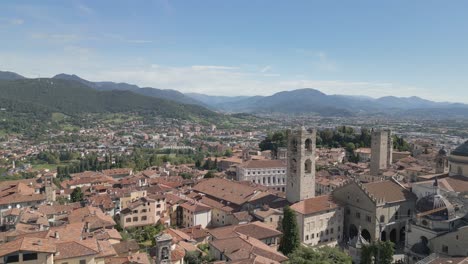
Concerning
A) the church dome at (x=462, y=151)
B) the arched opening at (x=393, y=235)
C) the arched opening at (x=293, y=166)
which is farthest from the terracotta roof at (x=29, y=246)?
the church dome at (x=462, y=151)

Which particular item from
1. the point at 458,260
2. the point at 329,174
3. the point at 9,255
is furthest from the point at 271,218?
the point at 329,174

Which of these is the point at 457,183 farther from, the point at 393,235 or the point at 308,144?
the point at 308,144

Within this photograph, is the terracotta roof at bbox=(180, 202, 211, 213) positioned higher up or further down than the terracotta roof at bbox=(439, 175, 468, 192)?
further down

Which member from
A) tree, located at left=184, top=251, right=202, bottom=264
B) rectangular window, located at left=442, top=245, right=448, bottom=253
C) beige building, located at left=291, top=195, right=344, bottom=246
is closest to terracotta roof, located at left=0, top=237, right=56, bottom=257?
tree, located at left=184, top=251, right=202, bottom=264

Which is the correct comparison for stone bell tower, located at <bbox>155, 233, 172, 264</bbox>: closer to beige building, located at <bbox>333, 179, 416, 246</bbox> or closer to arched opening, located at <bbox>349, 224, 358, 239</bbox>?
beige building, located at <bbox>333, 179, 416, 246</bbox>

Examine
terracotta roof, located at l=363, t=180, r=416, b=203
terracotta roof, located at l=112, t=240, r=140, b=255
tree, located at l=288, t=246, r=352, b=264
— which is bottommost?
terracotta roof, located at l=112, t=240, r=140, b=255

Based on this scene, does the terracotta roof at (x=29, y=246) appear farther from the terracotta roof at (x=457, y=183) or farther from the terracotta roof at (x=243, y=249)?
the terracotta roof at (x=457, y=183)

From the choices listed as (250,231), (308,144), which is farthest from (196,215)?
(308,144)
